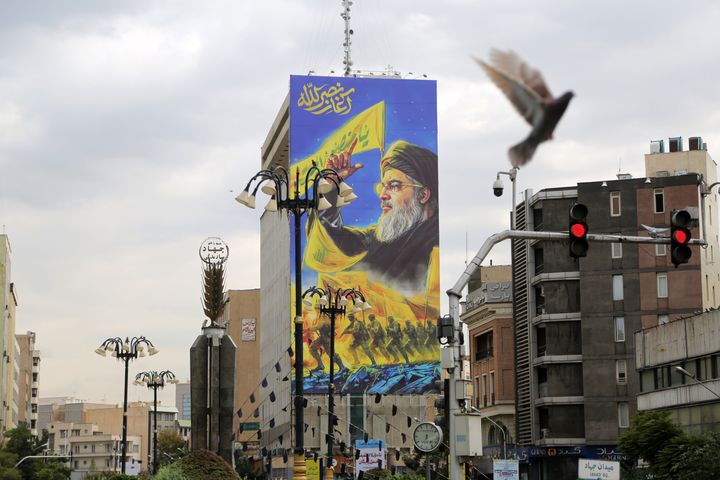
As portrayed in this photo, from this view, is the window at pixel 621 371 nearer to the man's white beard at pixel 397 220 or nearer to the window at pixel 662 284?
the window at pixel 662 284

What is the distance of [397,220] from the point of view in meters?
142

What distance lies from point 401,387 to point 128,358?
81.3 metres

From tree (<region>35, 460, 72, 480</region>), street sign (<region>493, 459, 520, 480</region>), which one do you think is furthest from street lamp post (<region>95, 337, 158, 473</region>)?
tree (<region>35, 460, 72, 480</region>)

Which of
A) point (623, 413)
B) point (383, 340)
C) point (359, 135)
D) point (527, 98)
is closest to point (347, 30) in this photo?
point (359, 135)

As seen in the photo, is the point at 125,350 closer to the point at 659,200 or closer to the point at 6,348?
the point at 659,200

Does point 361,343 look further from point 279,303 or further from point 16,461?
point 16,461

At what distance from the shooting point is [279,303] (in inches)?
6280

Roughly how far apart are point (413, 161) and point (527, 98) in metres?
131

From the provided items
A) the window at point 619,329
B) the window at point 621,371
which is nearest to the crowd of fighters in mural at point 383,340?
the window at point 619,329

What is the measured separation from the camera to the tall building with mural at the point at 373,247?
139m

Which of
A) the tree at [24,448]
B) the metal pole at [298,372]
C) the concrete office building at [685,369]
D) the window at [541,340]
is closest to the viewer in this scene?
the metal pole at [298,372]

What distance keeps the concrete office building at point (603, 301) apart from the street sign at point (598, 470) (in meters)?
40.5

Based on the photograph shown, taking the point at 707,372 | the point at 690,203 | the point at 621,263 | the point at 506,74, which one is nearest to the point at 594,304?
the point at 621,263

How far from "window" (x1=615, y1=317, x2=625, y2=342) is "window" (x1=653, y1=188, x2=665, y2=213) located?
7425 millimetres
